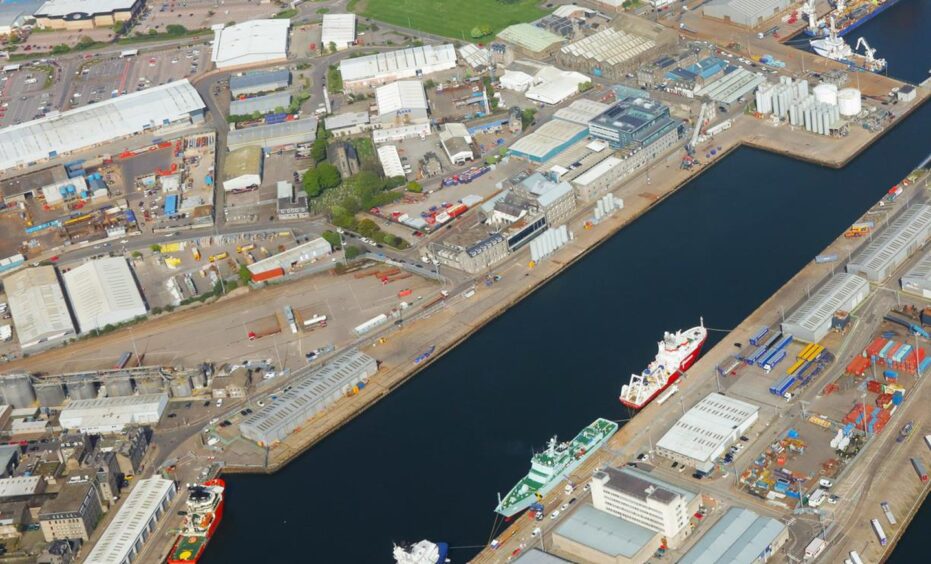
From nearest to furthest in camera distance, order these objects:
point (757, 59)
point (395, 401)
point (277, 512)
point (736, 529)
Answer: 1. point (736, 529)
2. point (277, 512)
3. point (395, 401)
4. point (757, 59)

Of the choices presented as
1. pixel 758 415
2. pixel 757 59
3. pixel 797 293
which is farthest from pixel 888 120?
pixel 758 415

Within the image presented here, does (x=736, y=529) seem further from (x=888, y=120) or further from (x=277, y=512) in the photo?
(x=888, y=120)

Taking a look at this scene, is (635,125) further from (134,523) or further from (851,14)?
(134,523)

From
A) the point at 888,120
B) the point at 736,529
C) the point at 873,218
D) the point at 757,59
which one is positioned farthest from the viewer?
the point at 757,59

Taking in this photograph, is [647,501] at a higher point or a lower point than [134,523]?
higher

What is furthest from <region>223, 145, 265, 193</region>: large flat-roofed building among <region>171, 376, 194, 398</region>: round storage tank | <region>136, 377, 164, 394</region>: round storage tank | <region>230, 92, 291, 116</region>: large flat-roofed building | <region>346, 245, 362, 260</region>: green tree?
<region>171, 376, 194, 398</region>: round storage tank

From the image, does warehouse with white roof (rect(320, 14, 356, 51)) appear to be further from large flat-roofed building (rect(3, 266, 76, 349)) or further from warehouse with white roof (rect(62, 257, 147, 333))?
large flat-roofed building (rect(3, 266, 76, 349))

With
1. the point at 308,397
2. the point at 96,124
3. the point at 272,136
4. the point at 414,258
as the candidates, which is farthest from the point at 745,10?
the point at 308,397
